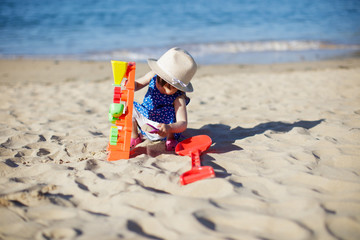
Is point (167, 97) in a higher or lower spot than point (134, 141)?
higher

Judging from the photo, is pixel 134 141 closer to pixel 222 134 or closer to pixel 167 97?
pixel 167 97

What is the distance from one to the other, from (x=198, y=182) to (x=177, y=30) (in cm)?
1135

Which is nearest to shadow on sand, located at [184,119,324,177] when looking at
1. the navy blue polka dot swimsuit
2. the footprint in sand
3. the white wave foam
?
the navy blue polka dot swimsuit

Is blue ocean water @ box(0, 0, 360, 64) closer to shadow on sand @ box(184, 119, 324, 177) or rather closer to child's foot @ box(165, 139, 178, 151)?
shadow on sand @ box(184, 119, 324, 177)

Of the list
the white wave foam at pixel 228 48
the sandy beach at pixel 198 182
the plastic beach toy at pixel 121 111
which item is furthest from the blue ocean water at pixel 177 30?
the plastic beach toy at pixel 121 111

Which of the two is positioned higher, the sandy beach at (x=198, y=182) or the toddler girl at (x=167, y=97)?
the toddler girl at (x=167, y=97)

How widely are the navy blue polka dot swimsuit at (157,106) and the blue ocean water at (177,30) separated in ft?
19.7

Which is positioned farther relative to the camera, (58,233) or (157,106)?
(157,106)

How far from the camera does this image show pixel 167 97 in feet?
8.73

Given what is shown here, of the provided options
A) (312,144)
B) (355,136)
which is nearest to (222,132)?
(312,144)

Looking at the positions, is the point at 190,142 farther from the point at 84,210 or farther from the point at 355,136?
the point at 355,136

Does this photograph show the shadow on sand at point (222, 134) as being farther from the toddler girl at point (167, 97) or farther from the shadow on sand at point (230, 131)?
the toddler girl at point (167, 97)

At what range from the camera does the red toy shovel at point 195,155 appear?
6.62 ft

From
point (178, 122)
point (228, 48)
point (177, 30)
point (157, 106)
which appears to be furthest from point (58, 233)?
point (177, 30)
